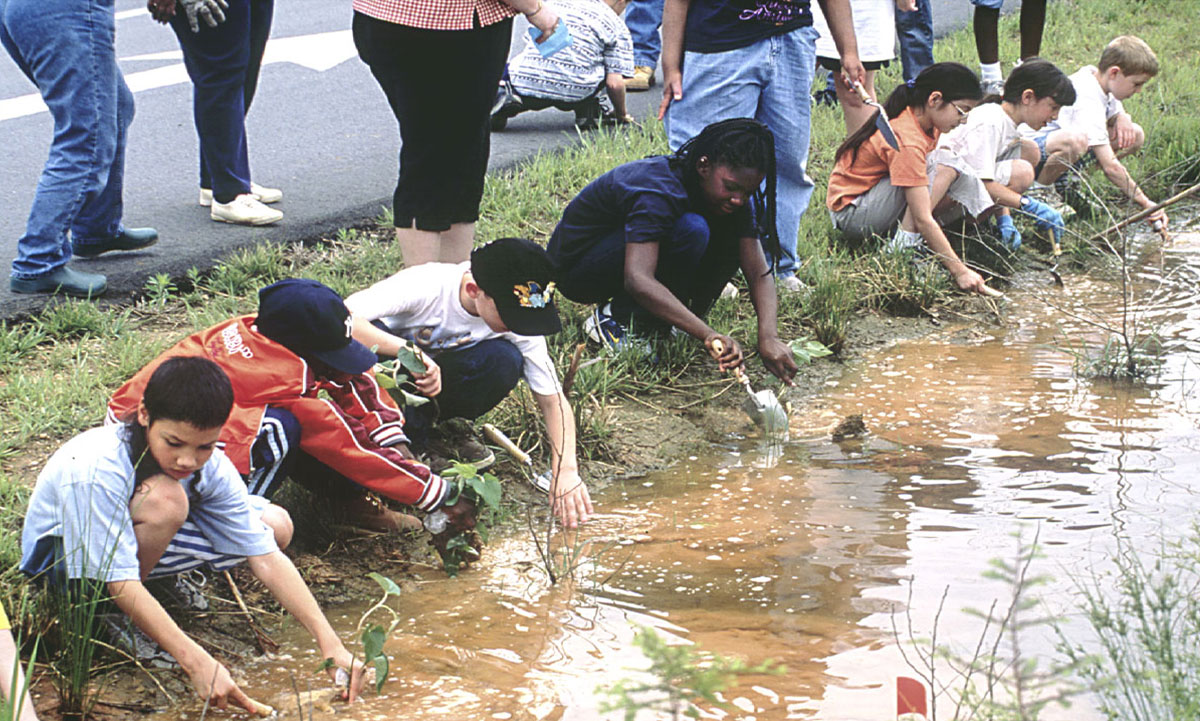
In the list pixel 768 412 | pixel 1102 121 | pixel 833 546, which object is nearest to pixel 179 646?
pixel 833 546

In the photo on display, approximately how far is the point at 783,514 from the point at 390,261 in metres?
2.20

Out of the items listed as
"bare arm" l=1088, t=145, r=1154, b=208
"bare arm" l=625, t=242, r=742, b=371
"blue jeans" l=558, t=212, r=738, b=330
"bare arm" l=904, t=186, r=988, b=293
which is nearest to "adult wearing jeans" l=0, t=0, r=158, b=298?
"blue jeans" l=558, t=212, r=738, b=330

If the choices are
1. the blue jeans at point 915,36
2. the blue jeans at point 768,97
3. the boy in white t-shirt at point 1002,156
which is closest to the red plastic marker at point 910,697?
the blue jeans at point 768,97

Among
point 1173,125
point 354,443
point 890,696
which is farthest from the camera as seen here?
point 1173,125

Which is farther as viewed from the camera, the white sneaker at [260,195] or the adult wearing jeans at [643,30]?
the adult wearing jeans at [643,30]

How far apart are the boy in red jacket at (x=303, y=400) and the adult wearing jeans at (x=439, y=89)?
1079 mm

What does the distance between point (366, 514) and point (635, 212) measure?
145cm

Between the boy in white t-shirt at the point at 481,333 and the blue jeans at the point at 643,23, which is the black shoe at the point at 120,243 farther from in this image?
the blue jeans at the point at 643,23

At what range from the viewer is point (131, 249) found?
5.12 metres

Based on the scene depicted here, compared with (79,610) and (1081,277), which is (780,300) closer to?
(1081,277)

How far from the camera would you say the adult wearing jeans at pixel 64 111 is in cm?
434

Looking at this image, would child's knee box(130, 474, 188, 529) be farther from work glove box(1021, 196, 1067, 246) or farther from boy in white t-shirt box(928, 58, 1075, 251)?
work glove box(1021, 196, 1067, 246)

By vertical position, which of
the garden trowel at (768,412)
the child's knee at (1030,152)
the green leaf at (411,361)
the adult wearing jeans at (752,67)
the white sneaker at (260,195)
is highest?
the adult wearing jeans at (752,67)

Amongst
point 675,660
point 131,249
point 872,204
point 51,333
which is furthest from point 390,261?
point 675,660
